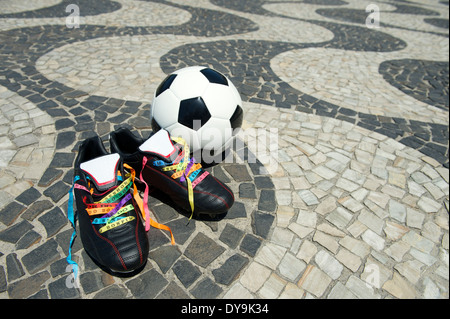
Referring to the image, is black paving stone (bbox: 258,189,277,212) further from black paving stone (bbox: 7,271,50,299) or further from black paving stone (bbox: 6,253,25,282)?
black paving stone (bbox: 6,253,25,282)

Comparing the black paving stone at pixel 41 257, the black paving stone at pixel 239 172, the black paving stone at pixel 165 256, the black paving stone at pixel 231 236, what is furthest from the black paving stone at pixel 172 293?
the black paving stone at pixel 239 172

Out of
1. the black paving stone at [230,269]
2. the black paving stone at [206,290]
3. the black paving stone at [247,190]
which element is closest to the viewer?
the black paving stone at [206,290]

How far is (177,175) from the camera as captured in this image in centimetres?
264

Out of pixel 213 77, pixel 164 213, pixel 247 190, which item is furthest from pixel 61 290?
pixel 213 77

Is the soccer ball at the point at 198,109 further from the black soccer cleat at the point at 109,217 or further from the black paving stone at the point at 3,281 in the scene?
the black paving stone at the point at 3,281

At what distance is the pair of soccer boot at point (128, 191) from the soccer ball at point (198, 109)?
0.24 meters

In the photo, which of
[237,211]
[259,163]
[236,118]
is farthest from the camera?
[259,163]

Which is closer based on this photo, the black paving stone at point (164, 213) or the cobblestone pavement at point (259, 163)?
the cobblestone pavement at point (259, 163)

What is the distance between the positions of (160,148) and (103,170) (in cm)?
55

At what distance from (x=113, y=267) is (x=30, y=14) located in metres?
9.14

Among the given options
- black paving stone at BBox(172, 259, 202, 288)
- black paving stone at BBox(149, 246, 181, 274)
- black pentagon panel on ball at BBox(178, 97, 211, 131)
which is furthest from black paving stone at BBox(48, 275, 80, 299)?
black pentagon panel on ball at BBox(178, 97, 211, 131)

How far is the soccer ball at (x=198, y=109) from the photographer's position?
295 cm

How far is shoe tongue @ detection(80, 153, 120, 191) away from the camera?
238 centimetres

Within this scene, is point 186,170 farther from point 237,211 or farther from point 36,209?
point 36,209
